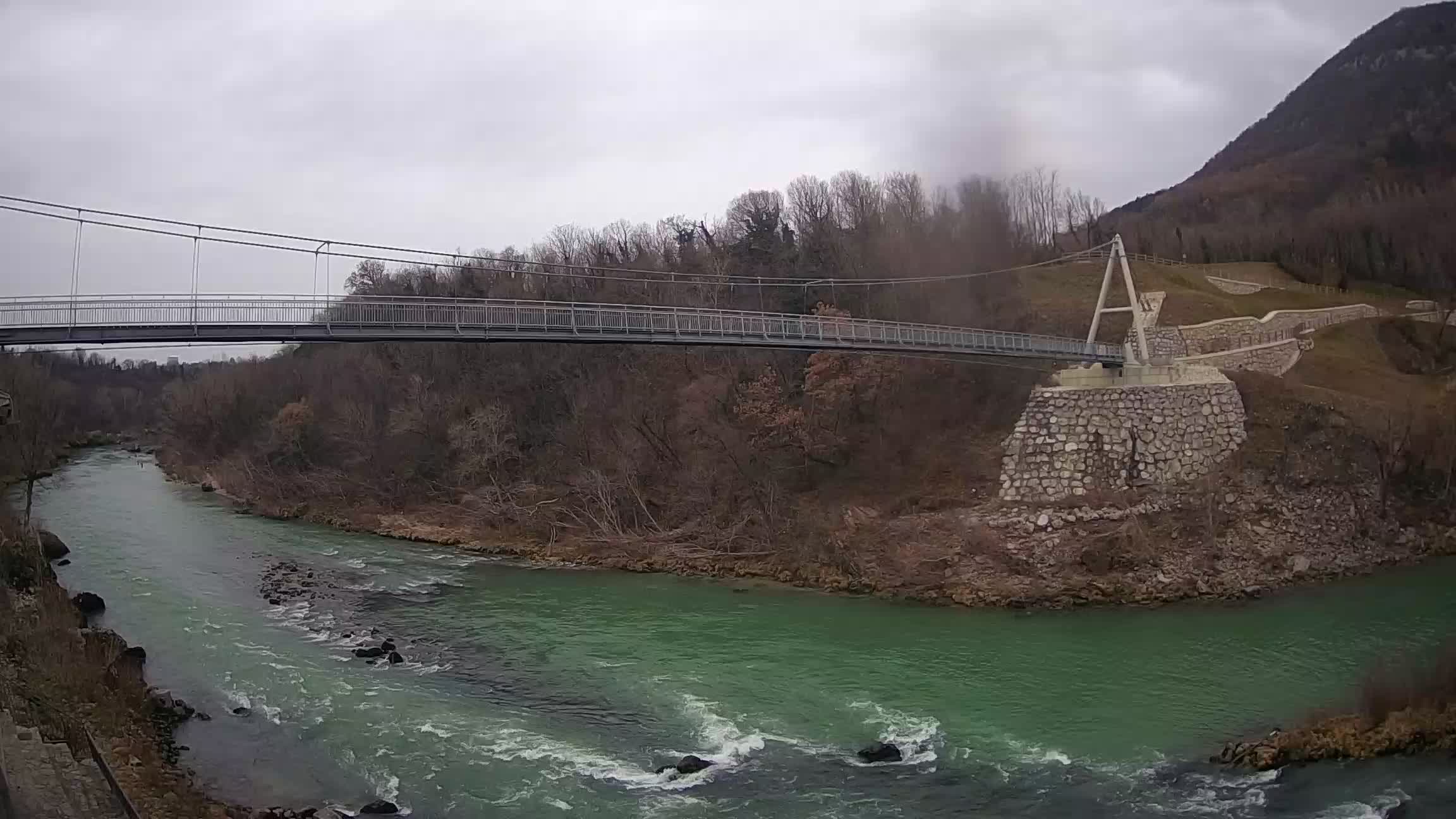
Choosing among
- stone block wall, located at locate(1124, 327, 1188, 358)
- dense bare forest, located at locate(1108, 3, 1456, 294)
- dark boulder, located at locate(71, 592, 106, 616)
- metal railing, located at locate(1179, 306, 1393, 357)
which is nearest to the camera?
dark boulder, located at locate(71, 592, 106, 616)

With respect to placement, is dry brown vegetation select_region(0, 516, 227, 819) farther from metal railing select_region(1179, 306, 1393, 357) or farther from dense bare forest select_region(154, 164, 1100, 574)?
metal railing select_region(1179, 306, 1393, 357)

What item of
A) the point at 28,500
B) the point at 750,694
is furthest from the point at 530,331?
the point at 28,500

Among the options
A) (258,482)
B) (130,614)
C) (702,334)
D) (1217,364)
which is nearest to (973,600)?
(702,334)

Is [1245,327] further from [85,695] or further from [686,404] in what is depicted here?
[85,695]

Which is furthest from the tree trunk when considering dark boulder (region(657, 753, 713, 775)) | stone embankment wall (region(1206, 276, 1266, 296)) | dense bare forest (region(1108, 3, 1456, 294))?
dense bare forest (region(1108, 3, 1456, 294))

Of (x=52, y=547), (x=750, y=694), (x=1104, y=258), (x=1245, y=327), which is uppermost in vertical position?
(x=1104, y=258)

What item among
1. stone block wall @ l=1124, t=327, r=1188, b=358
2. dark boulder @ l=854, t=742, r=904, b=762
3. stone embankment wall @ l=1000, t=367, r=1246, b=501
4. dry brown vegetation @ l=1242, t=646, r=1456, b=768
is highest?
stone block wall @ l=1124, t=327, r=1188, b=358

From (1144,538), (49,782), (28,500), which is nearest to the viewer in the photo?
(49,782)
